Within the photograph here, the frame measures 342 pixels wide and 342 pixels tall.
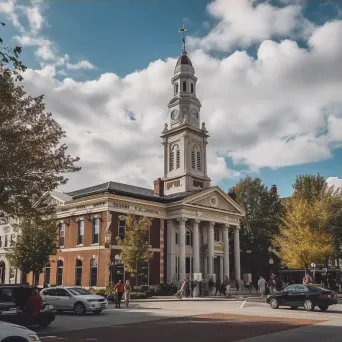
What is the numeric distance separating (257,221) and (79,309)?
4270cm

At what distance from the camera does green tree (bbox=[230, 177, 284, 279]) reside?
62.4 meters

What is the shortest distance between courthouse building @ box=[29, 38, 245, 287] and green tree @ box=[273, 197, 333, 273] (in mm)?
9656

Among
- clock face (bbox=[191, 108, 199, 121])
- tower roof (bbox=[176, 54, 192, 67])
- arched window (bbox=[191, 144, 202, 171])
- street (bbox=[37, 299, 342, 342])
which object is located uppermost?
tower roof (bbox=[176, 54, 192, 67])

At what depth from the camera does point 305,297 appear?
25172 millimetres

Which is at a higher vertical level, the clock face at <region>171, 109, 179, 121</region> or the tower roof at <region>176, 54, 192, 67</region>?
the tower roof at <region>176, 54, 192, 67</region>

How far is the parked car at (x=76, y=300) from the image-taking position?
77.4 feet

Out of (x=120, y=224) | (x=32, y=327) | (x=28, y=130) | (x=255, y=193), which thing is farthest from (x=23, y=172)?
(x=255, y=193)

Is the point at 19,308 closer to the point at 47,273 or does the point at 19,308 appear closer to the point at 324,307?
the point at 324,307

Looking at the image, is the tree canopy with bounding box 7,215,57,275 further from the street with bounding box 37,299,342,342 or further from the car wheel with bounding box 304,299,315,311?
the car wheel with bounding box 304,299,315,311

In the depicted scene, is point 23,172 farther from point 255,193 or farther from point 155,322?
point 255,193

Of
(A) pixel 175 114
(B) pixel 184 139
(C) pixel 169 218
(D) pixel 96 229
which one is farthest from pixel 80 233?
(A) pixel 175 114

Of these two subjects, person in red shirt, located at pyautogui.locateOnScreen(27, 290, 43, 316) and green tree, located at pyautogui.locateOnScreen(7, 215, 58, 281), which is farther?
green tree, located at pyautogui.locateOnScreen(7, 215, 58, 281)

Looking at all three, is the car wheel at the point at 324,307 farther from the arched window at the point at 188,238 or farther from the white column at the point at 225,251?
the white column at the point at 225,251

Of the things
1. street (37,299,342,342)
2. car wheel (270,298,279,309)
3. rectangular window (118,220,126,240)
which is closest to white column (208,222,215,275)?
rectangular window (118,220,126,240)
